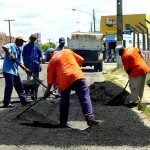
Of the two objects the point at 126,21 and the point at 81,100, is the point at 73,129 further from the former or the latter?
the point at 126,21

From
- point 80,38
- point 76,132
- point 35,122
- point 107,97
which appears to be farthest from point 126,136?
point 80,38

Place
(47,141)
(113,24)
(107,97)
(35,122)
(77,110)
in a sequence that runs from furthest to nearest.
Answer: (113,24)
(107,97)
(77,110)
(35,122)
(47,141)

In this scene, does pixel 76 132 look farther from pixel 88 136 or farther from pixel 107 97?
pixel 107 97

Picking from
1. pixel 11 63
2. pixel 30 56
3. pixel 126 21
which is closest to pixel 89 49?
pixel 30 56

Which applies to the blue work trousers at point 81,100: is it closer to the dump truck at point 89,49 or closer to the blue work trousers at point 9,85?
the blue work trousers at point 9,85

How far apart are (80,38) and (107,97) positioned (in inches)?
764

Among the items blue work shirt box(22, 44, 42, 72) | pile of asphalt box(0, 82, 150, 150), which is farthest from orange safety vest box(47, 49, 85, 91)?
blue work shirt box(22, 44, 42, 72)

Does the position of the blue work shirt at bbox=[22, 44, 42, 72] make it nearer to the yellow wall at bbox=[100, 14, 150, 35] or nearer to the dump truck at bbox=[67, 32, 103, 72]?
the dump truck at bbox=[67, 32, 103, 72]

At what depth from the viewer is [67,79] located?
827 cm

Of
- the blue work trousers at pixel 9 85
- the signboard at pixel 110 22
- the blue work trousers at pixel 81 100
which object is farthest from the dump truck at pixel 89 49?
the signboard at pixel 110 22

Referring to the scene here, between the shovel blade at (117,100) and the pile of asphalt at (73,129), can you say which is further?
the shovel blade at (117,100)

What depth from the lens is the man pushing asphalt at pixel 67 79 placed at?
8242 millimetres

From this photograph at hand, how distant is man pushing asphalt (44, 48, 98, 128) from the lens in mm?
8242

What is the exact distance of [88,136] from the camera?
7.46 meters
